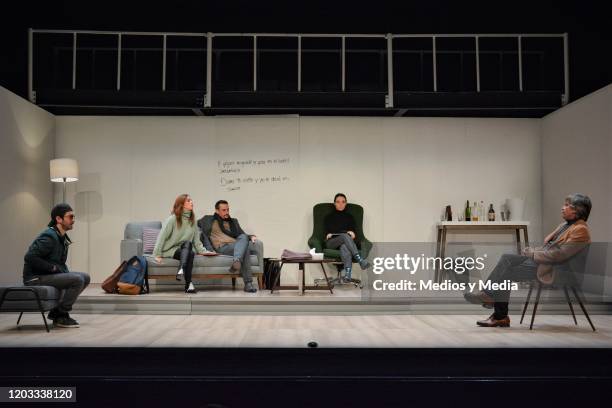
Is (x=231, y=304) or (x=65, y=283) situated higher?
(x=65, y=283)

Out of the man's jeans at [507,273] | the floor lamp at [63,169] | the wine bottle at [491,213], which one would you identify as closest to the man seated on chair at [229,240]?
the floor lamp at [63,169]

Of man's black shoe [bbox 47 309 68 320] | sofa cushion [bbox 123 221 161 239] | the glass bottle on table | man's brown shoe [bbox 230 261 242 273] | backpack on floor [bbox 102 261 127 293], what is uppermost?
the glass bottle on table

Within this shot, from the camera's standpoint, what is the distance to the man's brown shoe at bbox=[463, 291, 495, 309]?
151 inches

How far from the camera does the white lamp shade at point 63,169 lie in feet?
23.7

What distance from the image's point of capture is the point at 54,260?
4.70 metres

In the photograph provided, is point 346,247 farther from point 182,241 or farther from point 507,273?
point 507,273

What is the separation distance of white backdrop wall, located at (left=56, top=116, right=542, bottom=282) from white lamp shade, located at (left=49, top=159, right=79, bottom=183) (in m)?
0.66

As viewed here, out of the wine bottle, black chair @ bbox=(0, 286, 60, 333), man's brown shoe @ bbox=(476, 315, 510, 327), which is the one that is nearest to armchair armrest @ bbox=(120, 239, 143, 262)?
black chair @ bbox=(0, 286, 60, 333)

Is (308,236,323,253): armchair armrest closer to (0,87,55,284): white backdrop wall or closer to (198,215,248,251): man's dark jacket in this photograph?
(198,215,248,251): man's dark jacket

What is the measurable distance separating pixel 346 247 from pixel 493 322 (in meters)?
2.69

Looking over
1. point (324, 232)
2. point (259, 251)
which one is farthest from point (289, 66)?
point (259, 251)
